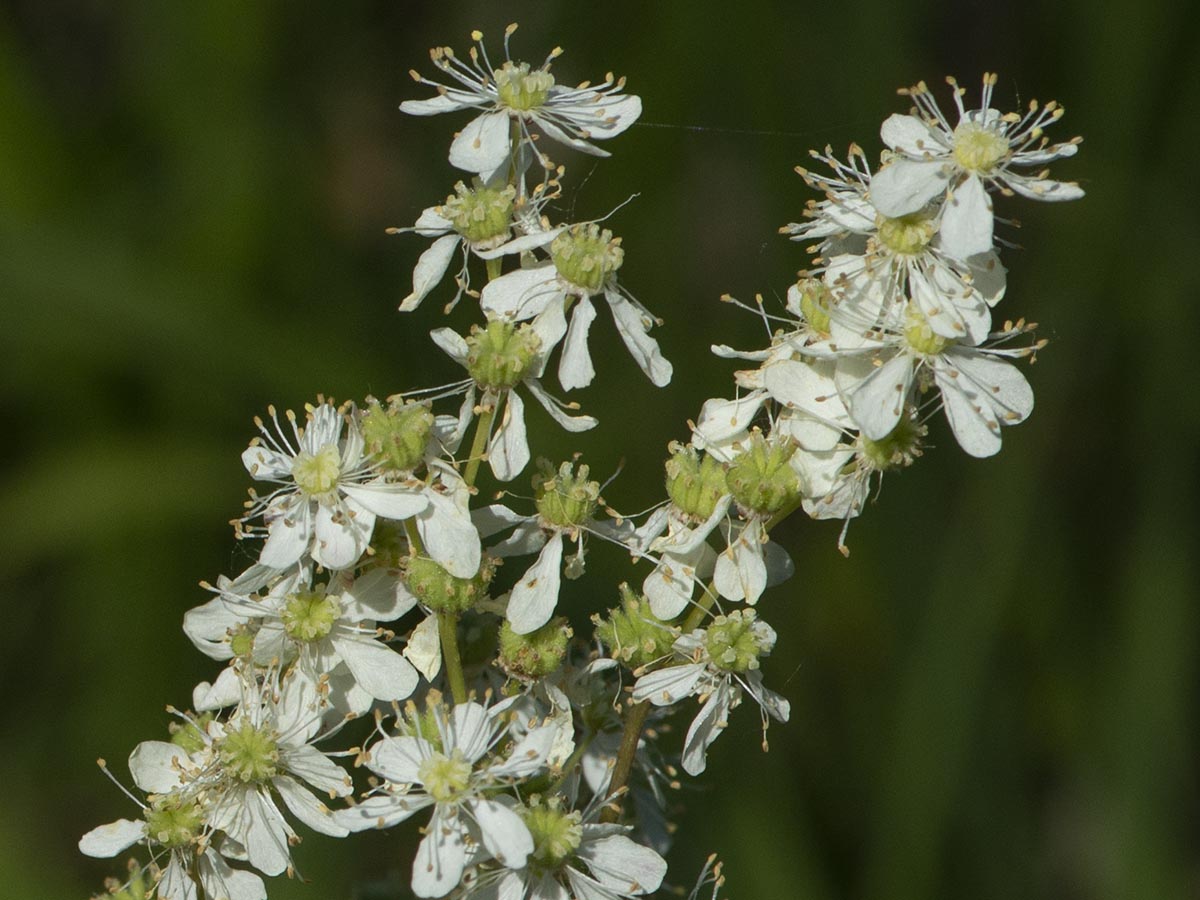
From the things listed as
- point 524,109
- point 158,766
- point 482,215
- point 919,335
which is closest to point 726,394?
point 524,109

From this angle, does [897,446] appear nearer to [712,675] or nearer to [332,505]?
[712,675]

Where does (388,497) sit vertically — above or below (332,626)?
above

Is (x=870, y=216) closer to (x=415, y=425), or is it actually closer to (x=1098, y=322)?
(x=415, y=425)

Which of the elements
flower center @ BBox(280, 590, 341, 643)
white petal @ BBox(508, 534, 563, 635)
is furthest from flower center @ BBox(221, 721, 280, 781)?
white petal @ BBox(508, 534, 563, 635)

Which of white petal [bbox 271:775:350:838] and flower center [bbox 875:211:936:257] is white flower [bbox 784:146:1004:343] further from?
white petal [bbox 271:775:350:838]

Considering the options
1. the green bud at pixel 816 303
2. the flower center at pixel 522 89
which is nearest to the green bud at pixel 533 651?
the green bud at pixel 816 303
